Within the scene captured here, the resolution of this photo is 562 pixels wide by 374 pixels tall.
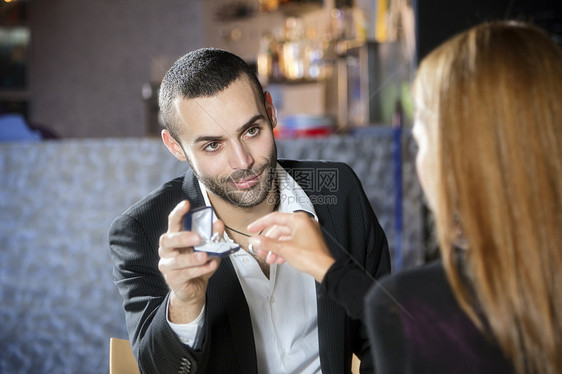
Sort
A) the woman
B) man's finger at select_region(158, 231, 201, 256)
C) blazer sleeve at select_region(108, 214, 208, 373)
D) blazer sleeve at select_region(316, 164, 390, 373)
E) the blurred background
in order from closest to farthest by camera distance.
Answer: the woman < man's finger at select_region(158, 231, 201, 256) < blazer sleeve at select_region(108, 214, 208, 373) < blazer sleeve at select_region(316, 164, 390, 373) < the blurred background

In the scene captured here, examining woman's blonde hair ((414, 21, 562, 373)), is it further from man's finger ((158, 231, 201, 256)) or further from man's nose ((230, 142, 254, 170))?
man's nose ((230, 142, 254, 170))

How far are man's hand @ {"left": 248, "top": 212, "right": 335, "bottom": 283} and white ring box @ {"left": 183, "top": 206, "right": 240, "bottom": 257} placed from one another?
49 millimetres

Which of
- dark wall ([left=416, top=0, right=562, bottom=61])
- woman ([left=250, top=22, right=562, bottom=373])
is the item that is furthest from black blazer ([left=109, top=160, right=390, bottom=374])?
dark wall ([left=416, top=0, right=562, bottom=61])

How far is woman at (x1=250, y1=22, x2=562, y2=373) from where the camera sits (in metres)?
0.68

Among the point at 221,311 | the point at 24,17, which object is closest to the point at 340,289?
the point at 221,311

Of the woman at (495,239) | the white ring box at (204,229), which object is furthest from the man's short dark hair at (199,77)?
the woman at (495,239)

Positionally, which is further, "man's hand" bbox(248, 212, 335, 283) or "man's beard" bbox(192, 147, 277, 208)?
"man's beard" bbox(192, 147, 277, 208)

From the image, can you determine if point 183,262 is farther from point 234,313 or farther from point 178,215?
point 234,313

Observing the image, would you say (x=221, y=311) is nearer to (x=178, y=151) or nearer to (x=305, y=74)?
(x=178, y=151)

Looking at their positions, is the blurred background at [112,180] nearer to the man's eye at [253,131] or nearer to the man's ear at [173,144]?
the man's ear at [173,144]

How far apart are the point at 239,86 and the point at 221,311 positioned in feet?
1.58

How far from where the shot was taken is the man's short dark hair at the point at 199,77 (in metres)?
1.26

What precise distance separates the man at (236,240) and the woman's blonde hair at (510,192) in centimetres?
60

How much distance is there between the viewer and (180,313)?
1.04 m
